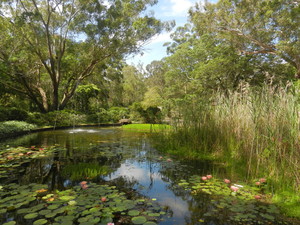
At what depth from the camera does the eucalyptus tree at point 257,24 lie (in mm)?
10578

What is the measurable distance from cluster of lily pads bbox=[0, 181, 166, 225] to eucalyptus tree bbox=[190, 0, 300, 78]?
449 inches

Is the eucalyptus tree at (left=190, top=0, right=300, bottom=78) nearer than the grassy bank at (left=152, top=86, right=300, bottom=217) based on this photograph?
No

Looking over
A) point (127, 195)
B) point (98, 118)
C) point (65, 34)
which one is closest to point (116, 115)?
point (98, 118)

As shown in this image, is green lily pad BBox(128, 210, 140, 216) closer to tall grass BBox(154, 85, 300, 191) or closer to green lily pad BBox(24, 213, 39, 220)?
green lily pad BBox(24, 213, 39, 220)

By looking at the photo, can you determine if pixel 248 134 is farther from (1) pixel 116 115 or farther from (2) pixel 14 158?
(1) pixel 116 115

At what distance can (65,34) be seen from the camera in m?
13.2

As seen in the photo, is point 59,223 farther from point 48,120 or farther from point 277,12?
point 277,12

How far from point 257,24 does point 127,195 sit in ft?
42.4

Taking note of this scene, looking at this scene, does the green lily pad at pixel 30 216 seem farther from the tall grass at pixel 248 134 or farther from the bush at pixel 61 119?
the bush at pixel 61 119

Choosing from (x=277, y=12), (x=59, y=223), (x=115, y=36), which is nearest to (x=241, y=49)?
(x=277, y=12)

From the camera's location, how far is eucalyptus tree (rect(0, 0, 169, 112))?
12.2 metres

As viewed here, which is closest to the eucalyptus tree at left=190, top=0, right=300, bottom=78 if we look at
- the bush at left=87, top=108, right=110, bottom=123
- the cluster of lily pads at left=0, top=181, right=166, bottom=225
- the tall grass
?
the tall grass

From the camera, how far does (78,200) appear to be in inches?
93.5

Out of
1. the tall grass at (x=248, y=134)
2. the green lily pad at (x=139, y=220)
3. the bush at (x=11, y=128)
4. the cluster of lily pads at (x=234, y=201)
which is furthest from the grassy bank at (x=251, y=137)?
the bush at (x=11, y=128)
